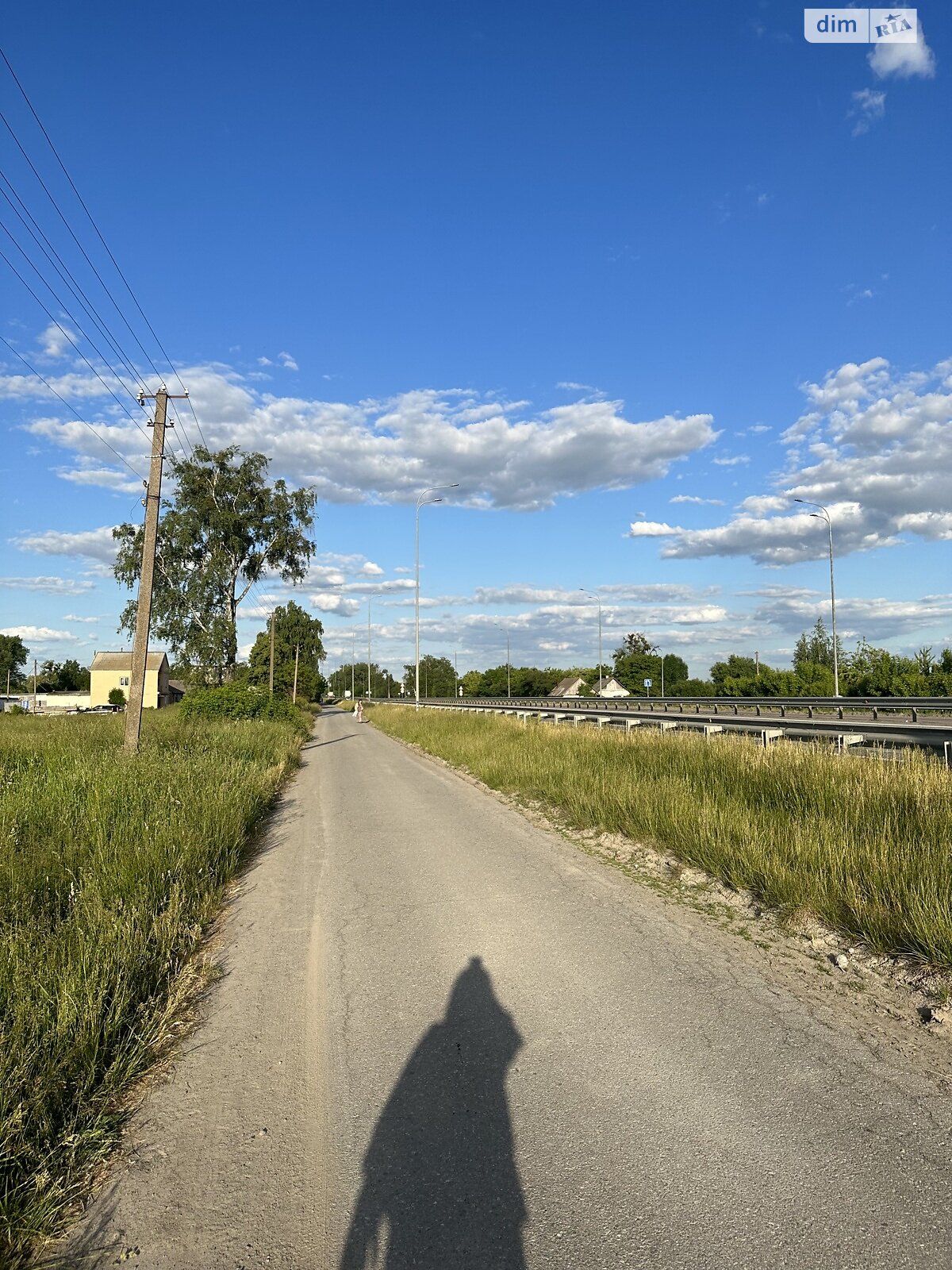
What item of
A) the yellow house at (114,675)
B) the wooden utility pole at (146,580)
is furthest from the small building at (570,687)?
the wooden utility pole at (146,580)

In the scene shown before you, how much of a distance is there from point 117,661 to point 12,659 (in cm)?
6861

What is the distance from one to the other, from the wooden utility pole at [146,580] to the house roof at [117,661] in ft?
265

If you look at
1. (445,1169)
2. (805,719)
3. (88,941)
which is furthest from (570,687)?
(445,1169)

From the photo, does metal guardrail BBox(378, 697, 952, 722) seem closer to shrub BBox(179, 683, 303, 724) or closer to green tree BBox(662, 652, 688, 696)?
shrub BBox(179, 683, 303, 724)

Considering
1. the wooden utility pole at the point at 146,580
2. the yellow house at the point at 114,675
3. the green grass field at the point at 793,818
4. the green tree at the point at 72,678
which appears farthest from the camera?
the green tree at the point at 72,678

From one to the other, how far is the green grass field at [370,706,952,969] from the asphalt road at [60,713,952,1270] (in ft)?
3.21

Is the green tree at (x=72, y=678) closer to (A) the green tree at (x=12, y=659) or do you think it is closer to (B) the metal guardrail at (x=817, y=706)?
(A) the green tree at (x=12, y=659)

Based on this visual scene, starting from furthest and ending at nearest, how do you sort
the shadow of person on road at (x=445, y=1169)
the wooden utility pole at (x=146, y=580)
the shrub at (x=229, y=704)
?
1. the shrub at (x=229, y=704)
2. the wooden utility pole at (x=146, y=580)
3. the shadow of person on road at (x=445, y=1169)

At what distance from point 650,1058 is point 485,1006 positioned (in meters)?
1.13

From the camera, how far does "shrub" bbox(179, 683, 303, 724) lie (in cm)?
2844

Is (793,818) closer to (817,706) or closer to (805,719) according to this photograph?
(805,719)

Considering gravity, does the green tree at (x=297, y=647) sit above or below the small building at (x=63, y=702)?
above

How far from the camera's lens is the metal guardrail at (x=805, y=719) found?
1359cm

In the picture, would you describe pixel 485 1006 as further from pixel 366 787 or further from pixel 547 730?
pixel 547 730
